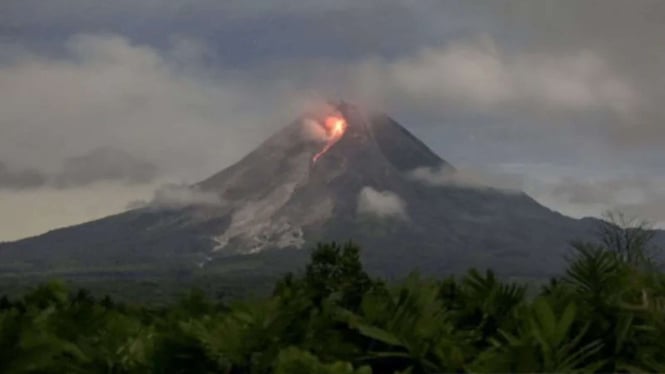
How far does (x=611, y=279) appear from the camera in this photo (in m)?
4.17

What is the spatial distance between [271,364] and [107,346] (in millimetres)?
813

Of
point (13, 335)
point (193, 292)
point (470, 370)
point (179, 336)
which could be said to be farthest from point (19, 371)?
point (193, 292)

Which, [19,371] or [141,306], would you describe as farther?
[141,306]

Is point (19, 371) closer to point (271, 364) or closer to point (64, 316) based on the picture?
point (271, 364)

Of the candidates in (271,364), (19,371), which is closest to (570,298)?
(271,364)

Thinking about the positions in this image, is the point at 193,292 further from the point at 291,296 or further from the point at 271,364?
the point at 271,364

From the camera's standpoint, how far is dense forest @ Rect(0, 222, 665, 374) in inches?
128

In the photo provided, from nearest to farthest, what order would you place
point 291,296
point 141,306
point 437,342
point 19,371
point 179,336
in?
1. point 19,371
2. point 437,342
3. point 179,336
4. point 291,296
5. point 141,306

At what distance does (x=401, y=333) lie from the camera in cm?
371

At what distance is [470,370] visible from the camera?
3.21m

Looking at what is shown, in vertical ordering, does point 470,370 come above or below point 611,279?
below

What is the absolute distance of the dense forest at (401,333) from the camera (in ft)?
10.7

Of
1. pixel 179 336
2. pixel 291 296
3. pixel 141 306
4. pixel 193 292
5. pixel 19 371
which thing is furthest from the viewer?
pixel 141 306

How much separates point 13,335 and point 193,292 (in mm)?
1951
